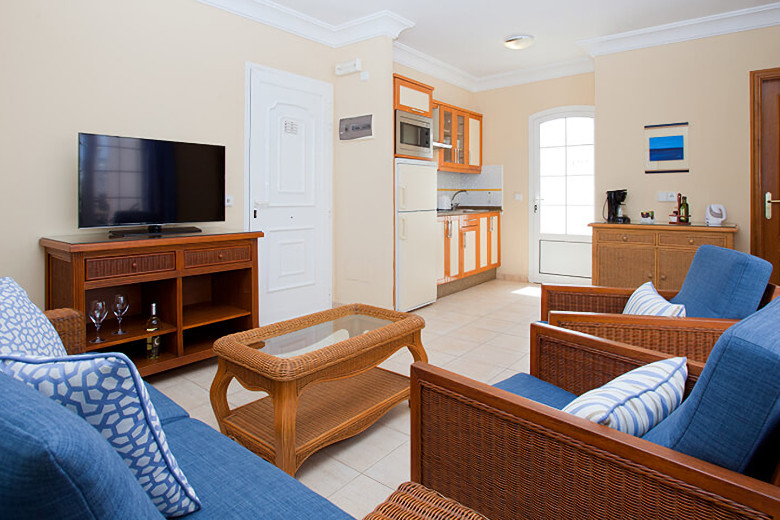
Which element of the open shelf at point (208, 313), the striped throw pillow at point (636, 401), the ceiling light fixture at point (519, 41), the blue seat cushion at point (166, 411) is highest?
the ceiling light fixture at point (519, 41)

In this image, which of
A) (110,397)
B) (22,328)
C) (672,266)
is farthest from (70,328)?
(672,266)

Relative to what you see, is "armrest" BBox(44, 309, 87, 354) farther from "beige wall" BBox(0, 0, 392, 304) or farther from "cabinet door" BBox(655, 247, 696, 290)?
"cabinet door" BBox(655, 247, 696, 290)

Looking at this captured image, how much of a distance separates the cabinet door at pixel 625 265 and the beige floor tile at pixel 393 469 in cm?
327

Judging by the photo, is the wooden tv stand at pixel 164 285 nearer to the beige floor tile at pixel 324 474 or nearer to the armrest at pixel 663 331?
the beige floor tile at pixel 324 474

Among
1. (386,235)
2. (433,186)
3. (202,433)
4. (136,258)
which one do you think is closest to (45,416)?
(202,433)

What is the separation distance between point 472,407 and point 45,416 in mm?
1000

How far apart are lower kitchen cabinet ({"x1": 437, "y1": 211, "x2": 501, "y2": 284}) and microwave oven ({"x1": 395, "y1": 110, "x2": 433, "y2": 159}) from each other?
0.81m

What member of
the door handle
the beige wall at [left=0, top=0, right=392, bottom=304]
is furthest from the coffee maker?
the beige wall at [left=0, top=0, right=392, bottom=304]

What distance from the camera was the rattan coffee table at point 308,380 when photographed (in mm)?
1852

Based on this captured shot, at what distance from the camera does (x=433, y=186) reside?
504cm

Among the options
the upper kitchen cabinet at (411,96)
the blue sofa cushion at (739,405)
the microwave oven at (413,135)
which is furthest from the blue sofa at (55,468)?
the upper kitchen cabinet at (411,96)

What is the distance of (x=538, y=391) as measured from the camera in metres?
1.74

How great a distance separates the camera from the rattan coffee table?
1852mm

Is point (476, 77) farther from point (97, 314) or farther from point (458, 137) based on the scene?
point (97, 314)
